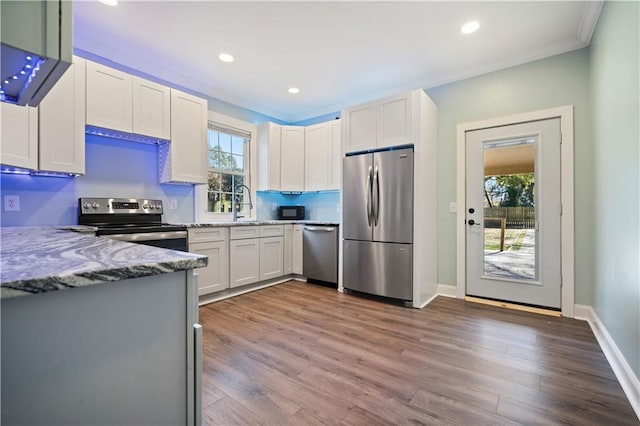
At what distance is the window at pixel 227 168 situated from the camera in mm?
4012

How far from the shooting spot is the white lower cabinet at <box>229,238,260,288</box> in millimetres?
3455

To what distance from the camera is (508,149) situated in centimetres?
321

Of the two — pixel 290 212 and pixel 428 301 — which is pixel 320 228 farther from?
pixel 428 301

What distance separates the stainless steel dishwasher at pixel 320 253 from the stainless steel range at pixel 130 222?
5.42 feet

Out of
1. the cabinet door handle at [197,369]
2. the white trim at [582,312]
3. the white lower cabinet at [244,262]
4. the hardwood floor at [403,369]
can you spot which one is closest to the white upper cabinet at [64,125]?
the white lower cabinet at [244,262]

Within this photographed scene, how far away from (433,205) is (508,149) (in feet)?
3.15

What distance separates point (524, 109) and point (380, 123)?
4.82 ft

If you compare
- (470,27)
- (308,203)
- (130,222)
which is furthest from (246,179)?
(470,27)

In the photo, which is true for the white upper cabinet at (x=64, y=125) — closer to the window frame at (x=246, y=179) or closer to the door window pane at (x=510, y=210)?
the window frame at (x=246, y=179)

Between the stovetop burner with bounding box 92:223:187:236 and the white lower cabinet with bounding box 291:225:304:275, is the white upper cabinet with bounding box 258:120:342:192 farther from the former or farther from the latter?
the stovetop burner with bounding box 92:223:187:236

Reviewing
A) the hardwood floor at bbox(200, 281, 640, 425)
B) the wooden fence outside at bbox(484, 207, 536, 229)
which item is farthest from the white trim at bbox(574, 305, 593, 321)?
the wooden fence outside at bbox(484, 207, 536, 229)

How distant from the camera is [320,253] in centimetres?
399

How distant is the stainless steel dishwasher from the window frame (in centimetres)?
99

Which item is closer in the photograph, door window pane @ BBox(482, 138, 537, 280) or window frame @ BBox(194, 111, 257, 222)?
door window pane @ BBox(482, 138, 537, 280)
